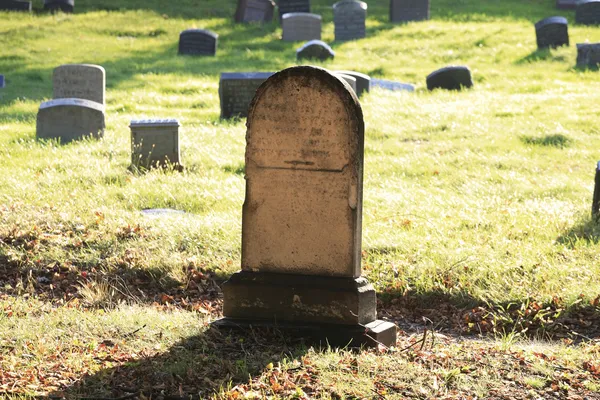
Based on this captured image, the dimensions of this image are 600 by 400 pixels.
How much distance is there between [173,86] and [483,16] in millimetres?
13201

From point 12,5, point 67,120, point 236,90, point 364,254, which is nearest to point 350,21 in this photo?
point 12,5

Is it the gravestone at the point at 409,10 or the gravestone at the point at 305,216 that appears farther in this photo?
the gravestone at the point at 409,10

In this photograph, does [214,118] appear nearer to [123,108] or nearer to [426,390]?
[123,108]

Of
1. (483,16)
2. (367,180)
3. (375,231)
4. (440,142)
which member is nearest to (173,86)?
(440,142)

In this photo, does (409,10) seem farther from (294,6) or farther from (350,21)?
(294,6)

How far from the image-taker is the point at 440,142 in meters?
13.7

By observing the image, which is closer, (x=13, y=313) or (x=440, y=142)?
(x=13, y=313)

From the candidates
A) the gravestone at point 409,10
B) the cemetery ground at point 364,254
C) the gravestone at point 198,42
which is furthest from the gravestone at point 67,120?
the gravestone at point 409,10

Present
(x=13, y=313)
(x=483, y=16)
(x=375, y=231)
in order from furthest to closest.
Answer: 1. (x=483, y=16)
2. (x=375, y=231)
3. (x=13, y=313)

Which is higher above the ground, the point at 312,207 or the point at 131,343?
the point at 312,207

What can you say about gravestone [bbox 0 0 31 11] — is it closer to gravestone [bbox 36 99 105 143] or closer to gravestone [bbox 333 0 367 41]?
gravestone [bbox 333 0 367 41]

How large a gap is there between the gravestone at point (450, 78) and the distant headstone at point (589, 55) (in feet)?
12.2

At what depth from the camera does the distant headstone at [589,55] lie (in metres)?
20.5

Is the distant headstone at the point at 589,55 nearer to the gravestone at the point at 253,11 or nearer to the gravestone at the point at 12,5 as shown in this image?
the gravestone at the point at 253,11
